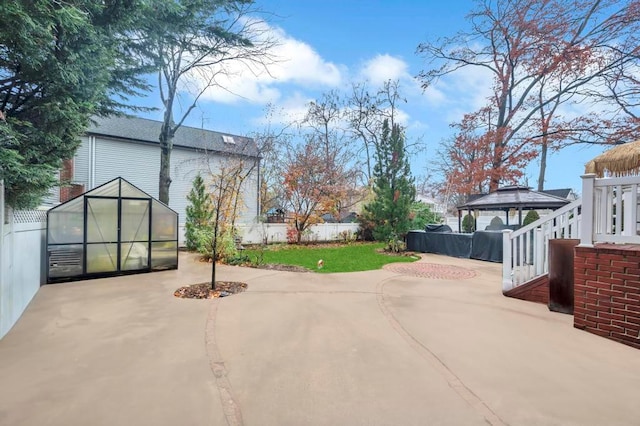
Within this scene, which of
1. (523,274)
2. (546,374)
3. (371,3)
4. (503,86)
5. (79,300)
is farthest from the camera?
(503,86)

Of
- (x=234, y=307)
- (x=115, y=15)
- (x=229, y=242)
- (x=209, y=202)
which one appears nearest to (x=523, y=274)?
(x=234, y=307)

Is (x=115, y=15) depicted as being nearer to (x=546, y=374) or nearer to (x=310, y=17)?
(x=310, y=17)

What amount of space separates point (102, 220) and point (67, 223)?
640 mm

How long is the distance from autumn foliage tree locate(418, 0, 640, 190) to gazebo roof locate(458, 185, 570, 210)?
13.0ft

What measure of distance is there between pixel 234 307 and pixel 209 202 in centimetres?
782

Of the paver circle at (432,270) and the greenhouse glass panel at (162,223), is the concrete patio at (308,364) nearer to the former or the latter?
the paver circle at (432,270)

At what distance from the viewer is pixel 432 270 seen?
8570 mm

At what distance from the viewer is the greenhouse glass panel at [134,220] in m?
7.46

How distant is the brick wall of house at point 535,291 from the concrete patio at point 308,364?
307 millimetres

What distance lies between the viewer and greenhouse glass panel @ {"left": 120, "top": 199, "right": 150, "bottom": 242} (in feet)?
24.5

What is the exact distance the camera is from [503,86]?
52.5 ft

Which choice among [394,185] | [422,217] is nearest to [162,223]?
[394,185]

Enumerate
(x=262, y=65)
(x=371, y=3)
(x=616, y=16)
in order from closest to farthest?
1. (x=371, y=3)
2. (x=262, y=65)
3. (x=616, y=16)

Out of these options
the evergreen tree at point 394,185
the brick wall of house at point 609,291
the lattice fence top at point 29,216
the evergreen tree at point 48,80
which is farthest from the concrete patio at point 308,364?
the evergreen tree at point 394,185
